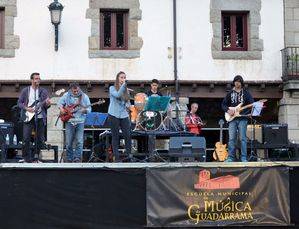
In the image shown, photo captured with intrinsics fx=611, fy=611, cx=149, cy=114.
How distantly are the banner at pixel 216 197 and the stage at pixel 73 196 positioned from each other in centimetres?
12

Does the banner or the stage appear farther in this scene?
the banner

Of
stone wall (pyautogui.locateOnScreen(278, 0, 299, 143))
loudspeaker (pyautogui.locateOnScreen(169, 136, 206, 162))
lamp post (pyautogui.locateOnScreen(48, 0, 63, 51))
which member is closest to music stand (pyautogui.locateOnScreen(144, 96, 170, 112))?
loudspeaker (pyautogui.locateOnScreen(169, 136, 206, 162))

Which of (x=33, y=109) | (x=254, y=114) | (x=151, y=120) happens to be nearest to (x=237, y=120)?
(x=254, y=114)

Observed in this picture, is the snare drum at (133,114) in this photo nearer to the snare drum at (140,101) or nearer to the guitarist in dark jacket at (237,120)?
the snare drum at (140,101)

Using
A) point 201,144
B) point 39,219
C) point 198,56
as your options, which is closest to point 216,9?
point 198,56

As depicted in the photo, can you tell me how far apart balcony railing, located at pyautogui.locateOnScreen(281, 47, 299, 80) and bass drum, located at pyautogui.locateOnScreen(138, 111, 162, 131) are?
6.50 meters

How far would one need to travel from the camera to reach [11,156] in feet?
39.4

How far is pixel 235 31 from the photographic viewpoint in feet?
58.4

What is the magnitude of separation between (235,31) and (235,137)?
24.2 ft

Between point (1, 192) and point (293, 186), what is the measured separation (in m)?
4.13

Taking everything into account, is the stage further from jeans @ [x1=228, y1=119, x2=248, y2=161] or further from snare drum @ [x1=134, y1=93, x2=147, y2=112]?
snare drum @ [x1=134, y1=93, x2=147, y2=112]

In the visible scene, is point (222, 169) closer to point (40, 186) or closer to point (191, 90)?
point (40, 186)

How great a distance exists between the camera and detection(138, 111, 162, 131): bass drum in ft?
38.0

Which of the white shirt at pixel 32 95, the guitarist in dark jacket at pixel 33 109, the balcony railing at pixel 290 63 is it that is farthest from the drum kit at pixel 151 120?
the balcony railing at pixel 290 63
